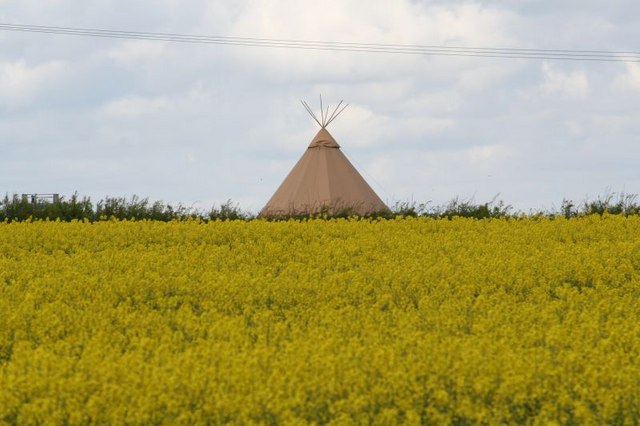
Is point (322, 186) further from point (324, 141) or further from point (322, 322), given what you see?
point (322, 322)

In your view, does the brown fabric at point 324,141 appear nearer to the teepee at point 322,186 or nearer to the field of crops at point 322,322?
the teepee at point 322,186

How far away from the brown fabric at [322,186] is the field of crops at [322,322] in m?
3.84

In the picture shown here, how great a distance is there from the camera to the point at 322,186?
64.4ft

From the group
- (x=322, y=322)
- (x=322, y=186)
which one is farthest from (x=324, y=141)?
(x=322, y=322)

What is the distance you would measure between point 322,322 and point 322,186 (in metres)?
11.4

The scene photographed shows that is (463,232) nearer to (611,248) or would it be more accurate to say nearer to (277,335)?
(611,248)

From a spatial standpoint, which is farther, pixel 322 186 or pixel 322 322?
pixel 322 186

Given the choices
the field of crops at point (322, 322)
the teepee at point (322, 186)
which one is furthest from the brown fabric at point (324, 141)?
the field of crops at point (322, 322)

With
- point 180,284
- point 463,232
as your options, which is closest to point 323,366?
point 180,284

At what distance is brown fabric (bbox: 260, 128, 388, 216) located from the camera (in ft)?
63.6

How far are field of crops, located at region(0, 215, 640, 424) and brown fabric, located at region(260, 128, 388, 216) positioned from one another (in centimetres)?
384

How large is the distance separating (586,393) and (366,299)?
169 inches

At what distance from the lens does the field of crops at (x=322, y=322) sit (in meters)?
5.77

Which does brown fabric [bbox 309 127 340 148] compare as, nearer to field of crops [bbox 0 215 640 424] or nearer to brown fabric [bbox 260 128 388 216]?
brown fabric [bbox 260 128 388 216]
